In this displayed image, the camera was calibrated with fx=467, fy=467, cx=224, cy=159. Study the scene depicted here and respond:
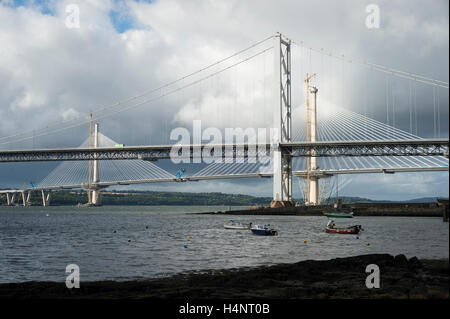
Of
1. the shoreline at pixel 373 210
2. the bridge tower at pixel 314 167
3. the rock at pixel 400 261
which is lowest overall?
the shoreline at pixel 373 210

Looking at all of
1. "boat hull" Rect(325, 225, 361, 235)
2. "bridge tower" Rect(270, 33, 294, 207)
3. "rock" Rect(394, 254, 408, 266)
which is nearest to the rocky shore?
"rock" Rect(394, 254, 408, 266)

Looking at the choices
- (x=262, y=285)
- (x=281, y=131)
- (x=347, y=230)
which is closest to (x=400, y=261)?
(x=262, y=285)

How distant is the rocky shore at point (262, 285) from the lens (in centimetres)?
1079

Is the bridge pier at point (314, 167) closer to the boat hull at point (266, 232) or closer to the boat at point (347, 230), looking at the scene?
the boat at point (347, 230)

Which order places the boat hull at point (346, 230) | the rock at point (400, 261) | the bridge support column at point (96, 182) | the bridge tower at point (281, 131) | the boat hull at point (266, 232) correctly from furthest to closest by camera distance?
the bridge support column at point (96, 182), the bridge tower at point (281, 131), the boat hull at point (346, 230), the boat hull at point (266, 232), the rock at point (400, 261)

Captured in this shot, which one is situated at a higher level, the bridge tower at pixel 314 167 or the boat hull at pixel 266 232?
the bridge tower at pixel 314 167

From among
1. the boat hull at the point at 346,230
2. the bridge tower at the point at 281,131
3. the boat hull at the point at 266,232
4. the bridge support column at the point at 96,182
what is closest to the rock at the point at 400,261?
the boat hull at the point at 266,232

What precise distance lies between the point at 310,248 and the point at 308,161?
185 ft

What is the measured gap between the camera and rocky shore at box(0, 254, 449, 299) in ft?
35.4

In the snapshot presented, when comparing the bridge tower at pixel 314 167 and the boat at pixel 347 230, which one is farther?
the bridge tower at pixel 314 167

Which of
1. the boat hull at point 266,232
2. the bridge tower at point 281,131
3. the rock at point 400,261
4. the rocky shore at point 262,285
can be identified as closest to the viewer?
the rocky shore at point 262,285

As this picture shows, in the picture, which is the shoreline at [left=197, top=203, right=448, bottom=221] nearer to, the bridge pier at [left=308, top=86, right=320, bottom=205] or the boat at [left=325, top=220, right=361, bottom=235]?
the bridge pier at [left=308, top=86, right=320, bottom=205]

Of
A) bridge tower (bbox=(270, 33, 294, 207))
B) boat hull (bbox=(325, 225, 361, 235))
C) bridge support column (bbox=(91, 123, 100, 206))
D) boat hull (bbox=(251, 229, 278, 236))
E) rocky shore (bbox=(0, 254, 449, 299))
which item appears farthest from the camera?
bridge support column (bbox=(91, 123, 100, 206))
